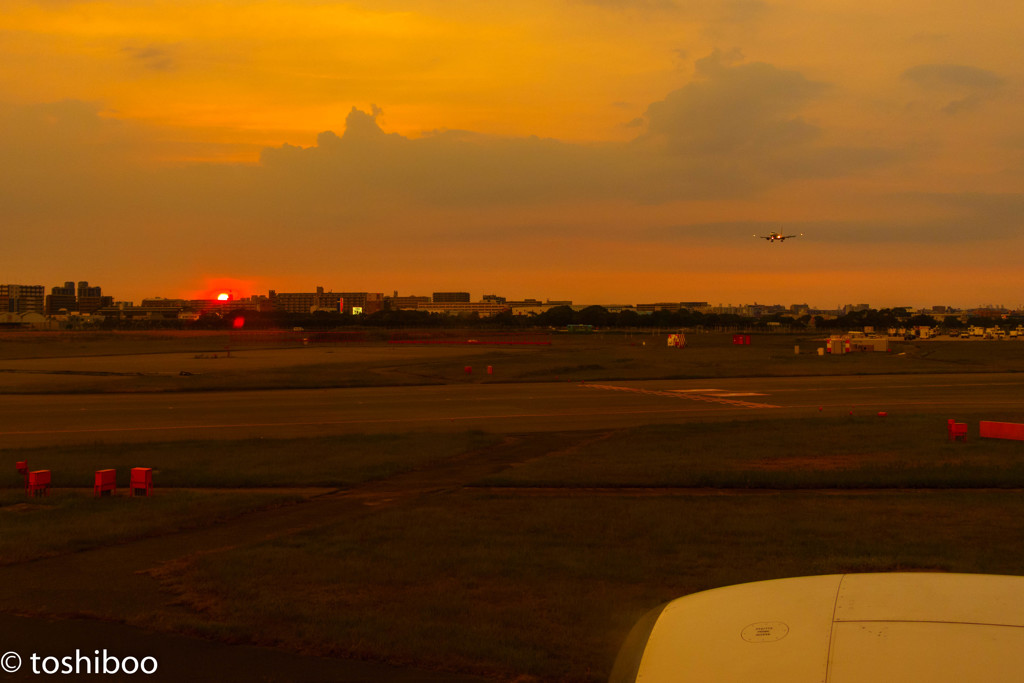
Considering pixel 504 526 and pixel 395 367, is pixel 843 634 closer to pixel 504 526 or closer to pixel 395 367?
pixel 504 526

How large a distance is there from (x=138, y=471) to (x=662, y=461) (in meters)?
13.7

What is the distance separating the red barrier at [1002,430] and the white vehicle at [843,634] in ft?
85.0

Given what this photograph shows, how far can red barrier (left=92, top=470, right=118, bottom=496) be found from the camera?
56.5ft

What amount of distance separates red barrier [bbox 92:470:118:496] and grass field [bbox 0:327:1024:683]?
2.56ft

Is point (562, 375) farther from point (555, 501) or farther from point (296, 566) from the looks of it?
point (296, 566)

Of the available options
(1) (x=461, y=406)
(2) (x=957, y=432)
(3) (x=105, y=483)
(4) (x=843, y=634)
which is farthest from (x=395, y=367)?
(4) (x=843, y=634)

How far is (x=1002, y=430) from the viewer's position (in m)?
25.4

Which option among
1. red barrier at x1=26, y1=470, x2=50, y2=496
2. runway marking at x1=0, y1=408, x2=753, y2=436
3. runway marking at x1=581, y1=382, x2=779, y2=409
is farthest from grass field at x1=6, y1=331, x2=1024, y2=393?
red barrier at x1=26, y1=470, x2=50, y2=496

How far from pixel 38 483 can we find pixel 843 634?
62.0ft

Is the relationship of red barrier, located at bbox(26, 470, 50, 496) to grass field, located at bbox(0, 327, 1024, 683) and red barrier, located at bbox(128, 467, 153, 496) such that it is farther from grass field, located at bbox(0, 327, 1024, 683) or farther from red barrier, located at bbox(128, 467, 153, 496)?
red barrier, located at bbox(128, 467, 153, 496)

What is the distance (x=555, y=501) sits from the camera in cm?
1659

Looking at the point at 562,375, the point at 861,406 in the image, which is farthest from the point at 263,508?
the point at 562,375

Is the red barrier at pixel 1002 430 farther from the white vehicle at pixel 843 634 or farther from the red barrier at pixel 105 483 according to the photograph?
the red barrier at pixel 105 483

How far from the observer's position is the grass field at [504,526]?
353 inches
